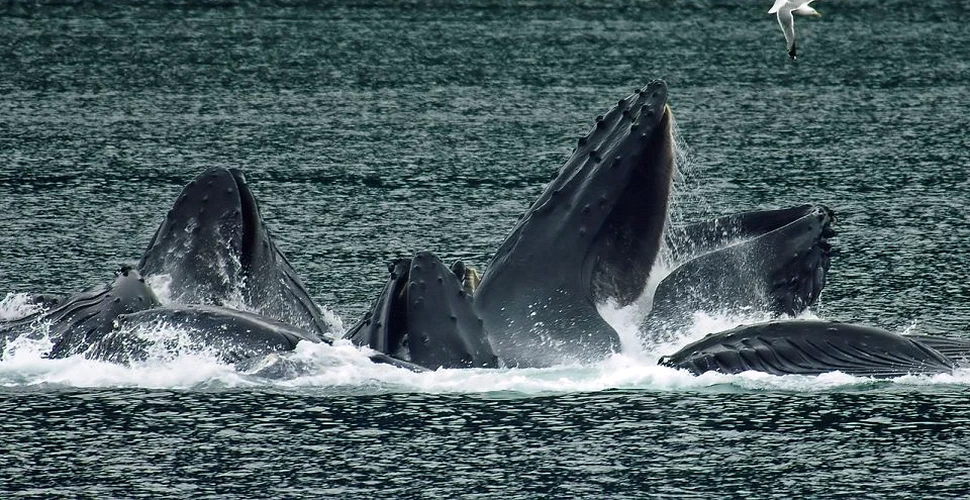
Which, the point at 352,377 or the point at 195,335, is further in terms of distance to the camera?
the point at 195,335

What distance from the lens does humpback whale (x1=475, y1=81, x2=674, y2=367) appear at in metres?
17.2

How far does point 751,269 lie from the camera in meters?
17.7

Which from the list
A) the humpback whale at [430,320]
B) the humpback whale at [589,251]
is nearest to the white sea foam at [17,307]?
the humpback whale at [430,320]

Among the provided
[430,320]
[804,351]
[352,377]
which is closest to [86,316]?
[352,377]

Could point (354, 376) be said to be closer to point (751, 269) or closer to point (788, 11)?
point (751, 269)

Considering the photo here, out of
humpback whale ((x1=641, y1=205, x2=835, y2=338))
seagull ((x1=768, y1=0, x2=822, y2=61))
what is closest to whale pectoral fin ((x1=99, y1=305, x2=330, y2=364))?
humpback whale ((x1=641, y1=205, x2=835, y2=338))

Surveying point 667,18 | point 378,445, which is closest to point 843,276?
point 378,445

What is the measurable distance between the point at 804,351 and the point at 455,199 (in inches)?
441

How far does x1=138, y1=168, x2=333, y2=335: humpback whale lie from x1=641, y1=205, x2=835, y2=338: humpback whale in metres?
3.24

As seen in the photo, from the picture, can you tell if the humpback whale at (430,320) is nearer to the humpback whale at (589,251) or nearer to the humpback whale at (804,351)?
the humpback whale at (589,251)

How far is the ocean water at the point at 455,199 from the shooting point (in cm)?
1472

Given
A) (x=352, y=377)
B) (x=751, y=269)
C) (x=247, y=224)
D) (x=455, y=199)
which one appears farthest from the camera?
(x=455, y=199)

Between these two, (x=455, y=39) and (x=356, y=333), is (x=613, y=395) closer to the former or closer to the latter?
(x=356, y=333)

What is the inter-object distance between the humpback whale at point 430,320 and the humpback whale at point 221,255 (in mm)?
1458
